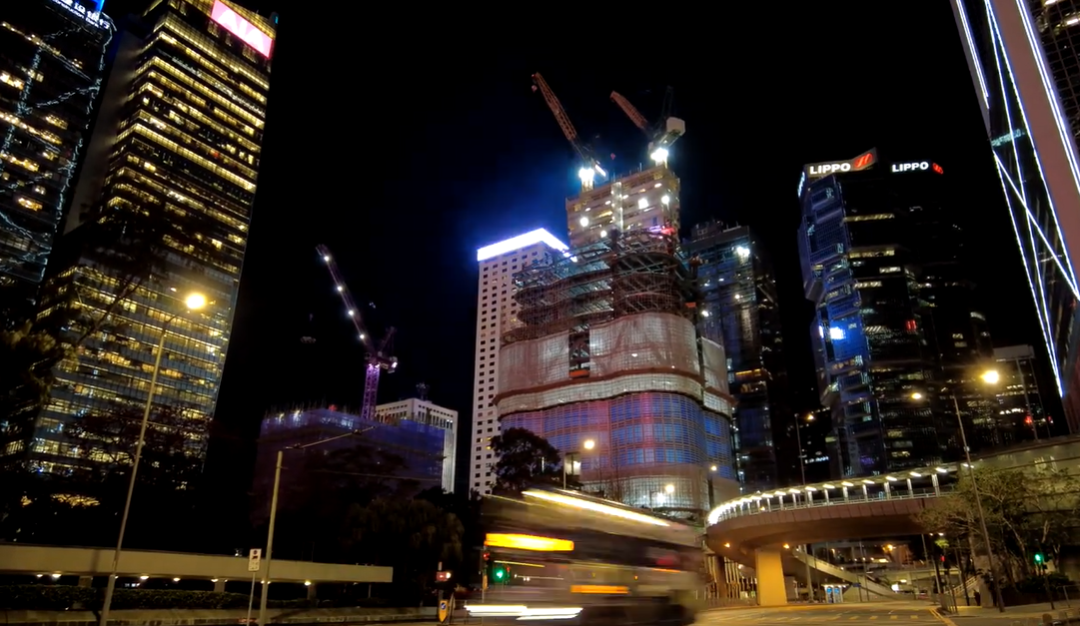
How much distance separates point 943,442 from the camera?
6718 inches

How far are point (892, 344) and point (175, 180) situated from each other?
178 m

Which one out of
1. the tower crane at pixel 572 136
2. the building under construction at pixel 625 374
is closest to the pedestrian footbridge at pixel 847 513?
the building under construction at pixel 625 374

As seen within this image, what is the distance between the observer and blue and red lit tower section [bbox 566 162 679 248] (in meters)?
149

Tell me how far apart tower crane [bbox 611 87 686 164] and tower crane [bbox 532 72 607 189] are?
14346 millimetres

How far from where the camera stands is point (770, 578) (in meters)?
64.9

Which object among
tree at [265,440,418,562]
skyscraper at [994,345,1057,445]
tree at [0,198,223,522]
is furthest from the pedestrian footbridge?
skyscraper at [994,345,1057,445]

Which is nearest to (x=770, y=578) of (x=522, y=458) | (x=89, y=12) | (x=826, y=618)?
(x=826, y=618)

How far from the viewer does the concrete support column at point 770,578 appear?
63344 millimetres

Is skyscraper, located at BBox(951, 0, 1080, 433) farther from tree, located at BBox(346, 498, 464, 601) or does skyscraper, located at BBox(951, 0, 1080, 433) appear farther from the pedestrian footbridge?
tree, located at BBox(346, 498, 464, 601)

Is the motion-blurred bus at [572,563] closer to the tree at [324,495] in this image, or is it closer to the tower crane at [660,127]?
the tree at [324,495]

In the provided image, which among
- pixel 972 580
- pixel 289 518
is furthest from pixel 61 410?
pixel 972 580

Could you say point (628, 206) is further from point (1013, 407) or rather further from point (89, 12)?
point (1013, 407)

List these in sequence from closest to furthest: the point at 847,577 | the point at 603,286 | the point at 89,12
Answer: the point at 847,577 < the point at 89,12 < the point at 603,286

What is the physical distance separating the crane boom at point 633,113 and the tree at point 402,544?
149536 millimetres
